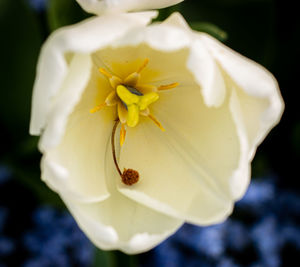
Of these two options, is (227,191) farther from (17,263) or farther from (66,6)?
(17,263)

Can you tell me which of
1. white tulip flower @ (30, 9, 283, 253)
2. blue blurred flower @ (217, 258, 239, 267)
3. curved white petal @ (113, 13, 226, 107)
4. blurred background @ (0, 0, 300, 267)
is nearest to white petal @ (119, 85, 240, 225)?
white tulip flower @ (30, 9, 283, 253)

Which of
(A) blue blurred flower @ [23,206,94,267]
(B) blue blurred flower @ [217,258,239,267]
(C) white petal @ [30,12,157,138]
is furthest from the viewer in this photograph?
(A) blue blurred flower @ [23,206,94,267]

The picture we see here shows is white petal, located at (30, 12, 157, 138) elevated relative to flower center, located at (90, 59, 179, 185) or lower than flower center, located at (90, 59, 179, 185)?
elevated

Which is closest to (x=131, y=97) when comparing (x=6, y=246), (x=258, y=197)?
(x=258, y=197)

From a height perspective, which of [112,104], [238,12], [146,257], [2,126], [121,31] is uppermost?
[121,31]

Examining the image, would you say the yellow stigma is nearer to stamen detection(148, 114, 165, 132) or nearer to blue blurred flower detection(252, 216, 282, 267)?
stamen detection(148, 114, 165, 132)

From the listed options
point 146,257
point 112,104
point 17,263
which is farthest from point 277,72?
point 17,263

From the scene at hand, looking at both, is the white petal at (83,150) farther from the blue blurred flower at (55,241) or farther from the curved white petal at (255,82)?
the blue blurred flower at (55,241)
